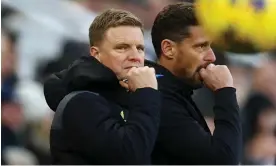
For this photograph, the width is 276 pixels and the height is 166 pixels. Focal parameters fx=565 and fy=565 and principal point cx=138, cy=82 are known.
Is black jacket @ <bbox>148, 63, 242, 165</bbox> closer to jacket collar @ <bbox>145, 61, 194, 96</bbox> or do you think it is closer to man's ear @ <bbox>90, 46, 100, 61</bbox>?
jacket collar @ <bbox>145, 61, 194, 96</bbox>

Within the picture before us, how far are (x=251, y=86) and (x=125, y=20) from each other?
0.67 meters

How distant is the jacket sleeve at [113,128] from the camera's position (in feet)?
3.06

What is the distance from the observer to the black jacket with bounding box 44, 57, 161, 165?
934mm

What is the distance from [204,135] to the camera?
3.33ft

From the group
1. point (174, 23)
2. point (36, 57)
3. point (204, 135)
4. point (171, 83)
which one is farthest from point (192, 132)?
point (36, 57)

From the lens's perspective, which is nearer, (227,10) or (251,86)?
(227,10)

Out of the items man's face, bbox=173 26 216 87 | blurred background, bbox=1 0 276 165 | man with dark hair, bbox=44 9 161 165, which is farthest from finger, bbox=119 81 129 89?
blurred background, bbox=1 0 276 165

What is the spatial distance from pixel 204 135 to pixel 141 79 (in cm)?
15

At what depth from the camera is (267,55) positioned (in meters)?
1.49

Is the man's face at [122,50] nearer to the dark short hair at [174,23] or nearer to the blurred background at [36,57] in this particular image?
the dark short hair at [174,23]

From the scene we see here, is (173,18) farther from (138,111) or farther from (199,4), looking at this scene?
(138,111)

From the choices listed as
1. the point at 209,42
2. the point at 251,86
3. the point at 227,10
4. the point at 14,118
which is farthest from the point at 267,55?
the point at 14,118

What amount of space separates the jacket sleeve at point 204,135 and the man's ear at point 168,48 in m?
0.11

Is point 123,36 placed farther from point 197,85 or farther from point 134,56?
point 197,85
